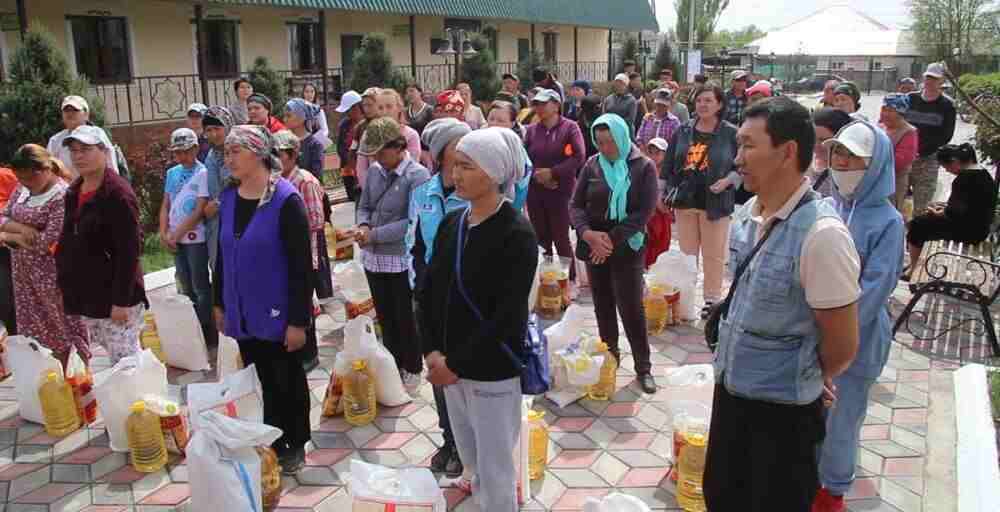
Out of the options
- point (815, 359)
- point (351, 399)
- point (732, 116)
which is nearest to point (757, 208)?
point (815, 359)

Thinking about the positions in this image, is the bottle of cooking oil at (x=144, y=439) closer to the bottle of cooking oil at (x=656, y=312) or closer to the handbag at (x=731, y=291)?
the handbag at (x=731, y=291)

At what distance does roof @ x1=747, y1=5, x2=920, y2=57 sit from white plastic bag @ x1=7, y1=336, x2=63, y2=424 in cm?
4639

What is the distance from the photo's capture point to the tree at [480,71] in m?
19.1

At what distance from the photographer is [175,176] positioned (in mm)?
5055

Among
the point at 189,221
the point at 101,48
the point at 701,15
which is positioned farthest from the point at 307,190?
the point at 701,15

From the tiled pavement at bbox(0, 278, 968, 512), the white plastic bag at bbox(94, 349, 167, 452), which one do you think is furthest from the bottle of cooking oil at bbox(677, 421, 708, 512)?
the white plastic bag at bbox(94, 349, 167, 452)

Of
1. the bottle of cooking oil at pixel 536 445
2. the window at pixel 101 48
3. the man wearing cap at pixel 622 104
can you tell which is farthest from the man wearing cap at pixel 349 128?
the window at pixel 101 48

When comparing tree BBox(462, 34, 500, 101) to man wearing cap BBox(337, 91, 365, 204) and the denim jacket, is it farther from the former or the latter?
the denim jacket

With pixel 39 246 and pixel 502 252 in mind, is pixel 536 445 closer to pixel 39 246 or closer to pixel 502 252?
pixel 502 252

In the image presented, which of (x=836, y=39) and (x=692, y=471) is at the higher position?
(x=836, y=39)

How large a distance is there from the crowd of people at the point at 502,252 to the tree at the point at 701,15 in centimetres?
6262

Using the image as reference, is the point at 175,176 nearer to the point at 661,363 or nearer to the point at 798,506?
the point at 661,363

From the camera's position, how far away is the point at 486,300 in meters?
2.71

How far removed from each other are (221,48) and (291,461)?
547 inches
